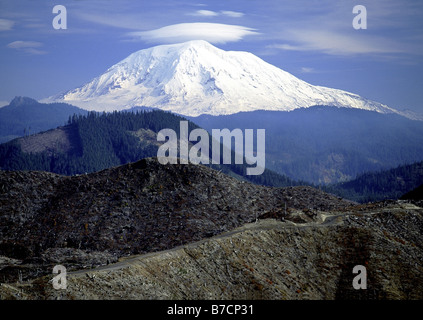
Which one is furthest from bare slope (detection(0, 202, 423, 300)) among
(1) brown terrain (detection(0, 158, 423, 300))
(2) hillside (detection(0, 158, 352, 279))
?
(2) hillside (detection(0, 158, 352, 279))

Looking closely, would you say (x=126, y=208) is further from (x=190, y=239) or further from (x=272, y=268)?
(x=272, y=268)

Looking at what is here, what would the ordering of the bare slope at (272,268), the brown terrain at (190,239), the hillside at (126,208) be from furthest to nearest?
the hillside at (126,208) → the brown terrain at (190,239) → the bare slope at (272,268)

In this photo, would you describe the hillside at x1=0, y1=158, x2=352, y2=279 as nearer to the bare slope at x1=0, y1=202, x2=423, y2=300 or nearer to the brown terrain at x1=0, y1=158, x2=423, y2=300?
the brown terrain at x1=0, y1=158, x2=423, y2=300

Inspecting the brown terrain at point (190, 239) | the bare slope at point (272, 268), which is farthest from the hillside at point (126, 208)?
the bare slope at point (272, 268)

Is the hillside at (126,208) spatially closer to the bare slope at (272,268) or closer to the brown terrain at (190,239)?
the brown terrain at (190,239)

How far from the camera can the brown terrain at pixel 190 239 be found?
1495 inches

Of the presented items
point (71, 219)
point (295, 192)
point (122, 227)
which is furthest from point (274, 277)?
point (295, 192)

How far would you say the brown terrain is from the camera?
37969 millimetres

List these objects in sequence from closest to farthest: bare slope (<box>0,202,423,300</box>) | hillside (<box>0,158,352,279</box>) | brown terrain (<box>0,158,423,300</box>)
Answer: bare slope (<box>0,202,423,300</box>) < brown terrain (<box>0,158,423,300</box>) < hillside (<box>0,158,352,279</box>)

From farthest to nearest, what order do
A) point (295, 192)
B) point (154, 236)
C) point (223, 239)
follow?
point (295, 192)
point (154, 236)
point (223, 239)
